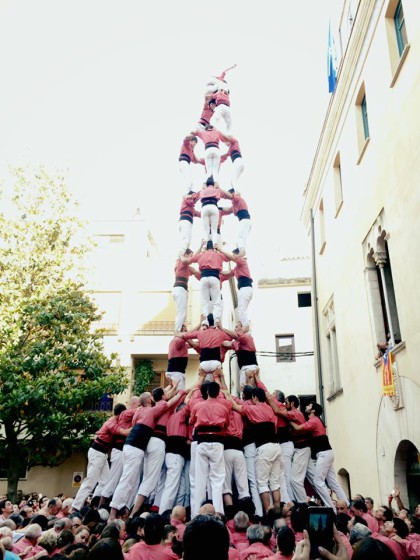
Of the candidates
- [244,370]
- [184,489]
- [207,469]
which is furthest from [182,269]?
[207,469]

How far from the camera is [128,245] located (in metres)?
27.1

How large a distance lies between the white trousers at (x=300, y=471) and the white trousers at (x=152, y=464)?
8.54 feet

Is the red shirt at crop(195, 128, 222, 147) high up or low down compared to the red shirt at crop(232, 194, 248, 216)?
up

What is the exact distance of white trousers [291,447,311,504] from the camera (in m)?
9.69

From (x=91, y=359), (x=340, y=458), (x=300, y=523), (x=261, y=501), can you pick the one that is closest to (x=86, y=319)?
(x=91, y=359)

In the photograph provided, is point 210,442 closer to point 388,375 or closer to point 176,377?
point 176,377

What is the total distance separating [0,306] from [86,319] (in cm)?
325

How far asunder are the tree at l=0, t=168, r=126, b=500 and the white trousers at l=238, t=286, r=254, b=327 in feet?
25.1

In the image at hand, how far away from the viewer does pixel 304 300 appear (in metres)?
27.4

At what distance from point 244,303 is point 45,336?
30.1 ft

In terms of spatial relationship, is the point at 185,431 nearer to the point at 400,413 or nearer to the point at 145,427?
the point at 145,427

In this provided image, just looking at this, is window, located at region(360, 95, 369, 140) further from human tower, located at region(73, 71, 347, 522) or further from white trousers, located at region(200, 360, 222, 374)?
white trousers, located at region(200, 360, 222, 374)

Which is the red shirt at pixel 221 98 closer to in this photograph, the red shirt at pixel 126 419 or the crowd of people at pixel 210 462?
the crowd of people at pixel 210 462

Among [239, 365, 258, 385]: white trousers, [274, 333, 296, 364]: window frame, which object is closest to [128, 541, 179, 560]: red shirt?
[239, 365, 258, 385]: white trousers
